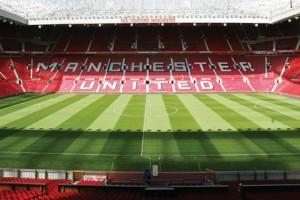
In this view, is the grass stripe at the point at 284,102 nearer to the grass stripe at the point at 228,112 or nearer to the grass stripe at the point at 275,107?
the grass stripe at the point at 275,107

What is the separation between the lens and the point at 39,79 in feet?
179

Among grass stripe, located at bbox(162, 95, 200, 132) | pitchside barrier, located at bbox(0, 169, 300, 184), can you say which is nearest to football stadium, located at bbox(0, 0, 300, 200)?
pitchside barrier, located at bbox(0, 169, 300, 184)

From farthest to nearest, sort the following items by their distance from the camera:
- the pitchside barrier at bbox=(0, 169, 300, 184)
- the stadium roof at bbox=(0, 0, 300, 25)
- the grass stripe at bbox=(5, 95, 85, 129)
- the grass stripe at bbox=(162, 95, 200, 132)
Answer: the stadium roof at bbox=(0, 0, 300, 25), the grass stripe at bbox=(5, 95, 85, 129), the grass stripe at bbox=(162, 95, 200, 132), the pitchside barrier at bbox=(0, 169, 300, 184)

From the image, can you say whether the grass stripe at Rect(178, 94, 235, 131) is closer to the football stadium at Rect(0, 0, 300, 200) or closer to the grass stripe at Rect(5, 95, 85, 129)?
the football stadium at Rect(0, 0, 300, 200)

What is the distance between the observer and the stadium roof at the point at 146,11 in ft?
175

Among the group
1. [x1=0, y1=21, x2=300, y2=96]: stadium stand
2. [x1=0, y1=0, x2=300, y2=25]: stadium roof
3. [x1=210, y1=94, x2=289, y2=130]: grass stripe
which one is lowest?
[x1=210, y1=94, x2=289, y2=130]: grass stripe

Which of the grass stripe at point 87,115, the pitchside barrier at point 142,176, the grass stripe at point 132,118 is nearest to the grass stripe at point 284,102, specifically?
the grass stripe at point 132,118

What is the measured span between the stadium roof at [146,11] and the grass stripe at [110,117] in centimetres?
1709

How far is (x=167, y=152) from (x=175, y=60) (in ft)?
123

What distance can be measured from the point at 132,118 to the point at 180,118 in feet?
11.8

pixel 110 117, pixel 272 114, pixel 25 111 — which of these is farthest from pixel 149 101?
pixel 272 114

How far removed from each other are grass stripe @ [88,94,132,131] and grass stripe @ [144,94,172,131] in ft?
7.25

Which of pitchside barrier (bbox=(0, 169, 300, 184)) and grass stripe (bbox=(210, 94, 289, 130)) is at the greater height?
grass stripe (bbox=(210, 94, 289, 130))

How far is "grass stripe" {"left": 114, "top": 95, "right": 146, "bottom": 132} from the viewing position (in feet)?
90.0
